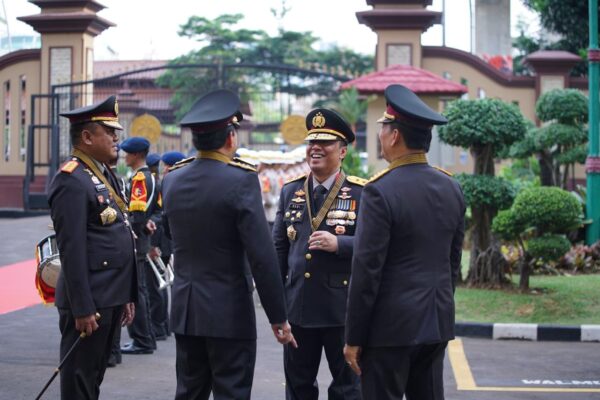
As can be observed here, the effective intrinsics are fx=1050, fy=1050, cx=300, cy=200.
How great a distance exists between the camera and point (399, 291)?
4703 mm

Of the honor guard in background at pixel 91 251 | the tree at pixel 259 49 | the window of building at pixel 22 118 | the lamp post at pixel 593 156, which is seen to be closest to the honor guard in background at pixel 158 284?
the honor guard in background at pixel 91 251

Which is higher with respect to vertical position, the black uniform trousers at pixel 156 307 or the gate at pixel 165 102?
the gate at pixel 165 102

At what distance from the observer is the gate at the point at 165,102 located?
20.8 metres

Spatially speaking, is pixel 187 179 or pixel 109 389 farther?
pixel 109 389

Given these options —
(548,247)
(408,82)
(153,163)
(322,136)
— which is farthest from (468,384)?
(408,82)

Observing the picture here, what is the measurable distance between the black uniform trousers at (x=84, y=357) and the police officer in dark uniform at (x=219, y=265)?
49cm

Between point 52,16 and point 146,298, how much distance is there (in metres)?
13.5

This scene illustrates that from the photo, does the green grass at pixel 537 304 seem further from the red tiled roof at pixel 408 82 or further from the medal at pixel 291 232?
the red tiled roof at pixel 408 82

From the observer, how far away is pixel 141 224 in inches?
360

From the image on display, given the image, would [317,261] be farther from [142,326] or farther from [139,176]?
[139,176]

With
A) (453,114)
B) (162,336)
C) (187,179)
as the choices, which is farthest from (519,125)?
(187,179)

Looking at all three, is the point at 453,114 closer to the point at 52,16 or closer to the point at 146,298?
the point at 146,298

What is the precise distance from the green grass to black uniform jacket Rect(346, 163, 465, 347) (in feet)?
19.6

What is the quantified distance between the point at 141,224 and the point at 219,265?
4.08 meters
